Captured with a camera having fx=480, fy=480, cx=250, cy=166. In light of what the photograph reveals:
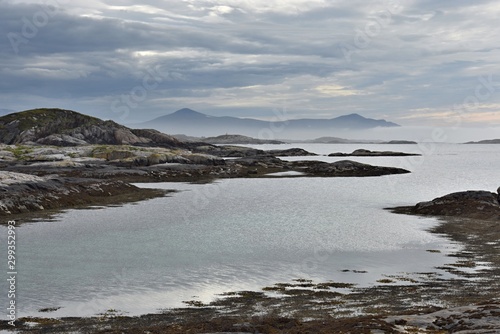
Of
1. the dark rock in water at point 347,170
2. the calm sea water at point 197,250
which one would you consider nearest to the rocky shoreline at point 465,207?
the calm sea water at point 197,250

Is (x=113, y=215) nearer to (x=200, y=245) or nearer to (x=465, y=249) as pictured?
(x=200, y=245)

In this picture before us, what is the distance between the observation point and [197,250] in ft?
114

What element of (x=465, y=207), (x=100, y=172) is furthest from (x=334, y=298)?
(x=100, y=172)

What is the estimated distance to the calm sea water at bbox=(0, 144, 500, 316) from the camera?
24125 mm

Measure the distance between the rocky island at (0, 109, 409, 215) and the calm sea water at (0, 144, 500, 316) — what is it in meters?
8.03

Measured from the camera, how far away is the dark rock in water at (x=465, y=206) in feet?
169

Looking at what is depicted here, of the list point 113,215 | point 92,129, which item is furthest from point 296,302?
point 92,129

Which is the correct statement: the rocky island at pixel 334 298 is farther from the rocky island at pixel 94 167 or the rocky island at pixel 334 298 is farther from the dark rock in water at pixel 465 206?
the rocky island at pixel 94 167

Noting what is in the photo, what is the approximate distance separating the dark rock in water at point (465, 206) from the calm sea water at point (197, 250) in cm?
403

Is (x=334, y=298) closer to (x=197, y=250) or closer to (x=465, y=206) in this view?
(x=197, y=250)

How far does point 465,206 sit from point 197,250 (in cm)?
3403

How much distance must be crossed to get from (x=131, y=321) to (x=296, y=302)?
743 centimetres

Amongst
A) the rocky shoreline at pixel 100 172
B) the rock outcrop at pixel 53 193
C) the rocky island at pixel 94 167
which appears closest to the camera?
the rock outcrop at pixel 53 193

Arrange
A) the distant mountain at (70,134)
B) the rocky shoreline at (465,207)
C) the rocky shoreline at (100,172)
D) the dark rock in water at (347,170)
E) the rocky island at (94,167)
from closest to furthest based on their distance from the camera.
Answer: the rocky shoreline at (465,207) < the rocky shoreline at (100,172) < the rocky island at (94,167) < the dark rock in water at (347,170) < the distant mountain at (70,134)
